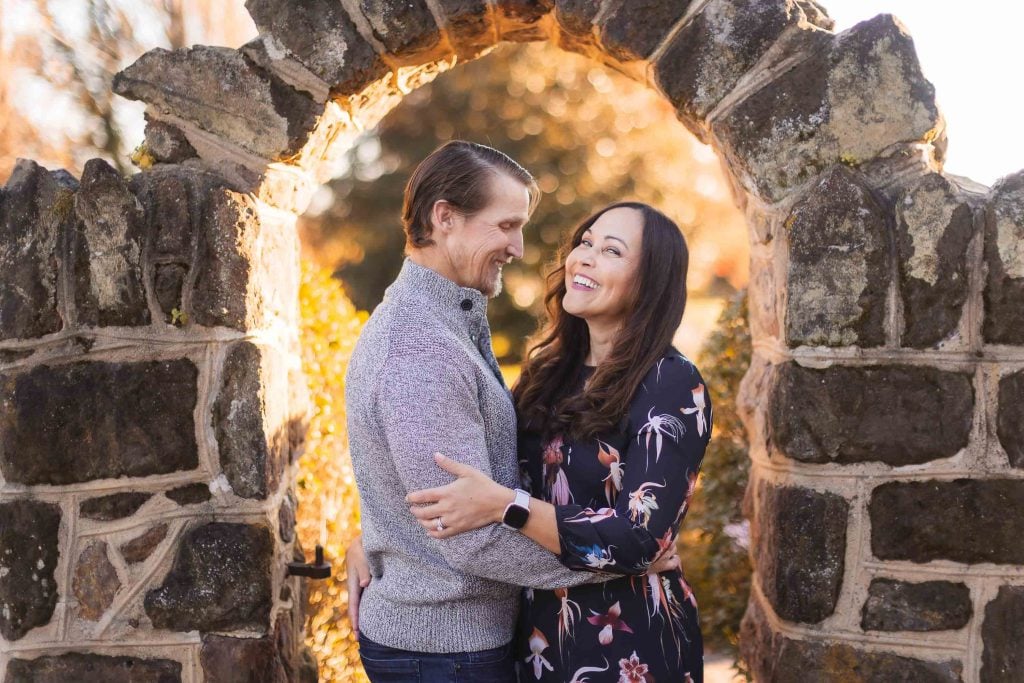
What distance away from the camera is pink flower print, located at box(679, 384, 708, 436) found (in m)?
1.90

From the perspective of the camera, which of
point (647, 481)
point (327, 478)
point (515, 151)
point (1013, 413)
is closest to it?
point (647, 481)

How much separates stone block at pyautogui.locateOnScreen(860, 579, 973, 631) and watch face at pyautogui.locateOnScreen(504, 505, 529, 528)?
0.98 m

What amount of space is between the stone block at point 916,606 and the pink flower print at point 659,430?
75cm

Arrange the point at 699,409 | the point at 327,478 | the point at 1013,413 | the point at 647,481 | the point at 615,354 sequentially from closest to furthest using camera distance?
the point at 647,481, the point at 699,409, the point at 615,354, the point at 1013,413, the point at 327,478

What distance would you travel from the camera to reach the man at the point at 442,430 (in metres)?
1.77

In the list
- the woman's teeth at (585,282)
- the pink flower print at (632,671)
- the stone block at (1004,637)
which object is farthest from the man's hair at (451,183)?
the stone block at (1004,637)

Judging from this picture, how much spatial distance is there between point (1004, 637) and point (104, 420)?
2330 mm

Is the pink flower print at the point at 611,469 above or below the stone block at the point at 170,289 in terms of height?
below

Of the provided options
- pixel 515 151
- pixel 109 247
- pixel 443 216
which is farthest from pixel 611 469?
pixel 515 151

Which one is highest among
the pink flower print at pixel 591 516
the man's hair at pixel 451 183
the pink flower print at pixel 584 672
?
the man's hair at pixel 451 183

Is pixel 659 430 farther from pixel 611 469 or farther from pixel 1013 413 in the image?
pixel 1013 413

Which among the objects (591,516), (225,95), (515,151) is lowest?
(591,516)

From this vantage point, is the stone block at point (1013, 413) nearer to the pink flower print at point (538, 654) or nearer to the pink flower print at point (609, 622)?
the pink flower print at point (609, 622)

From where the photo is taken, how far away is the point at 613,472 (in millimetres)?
1919
